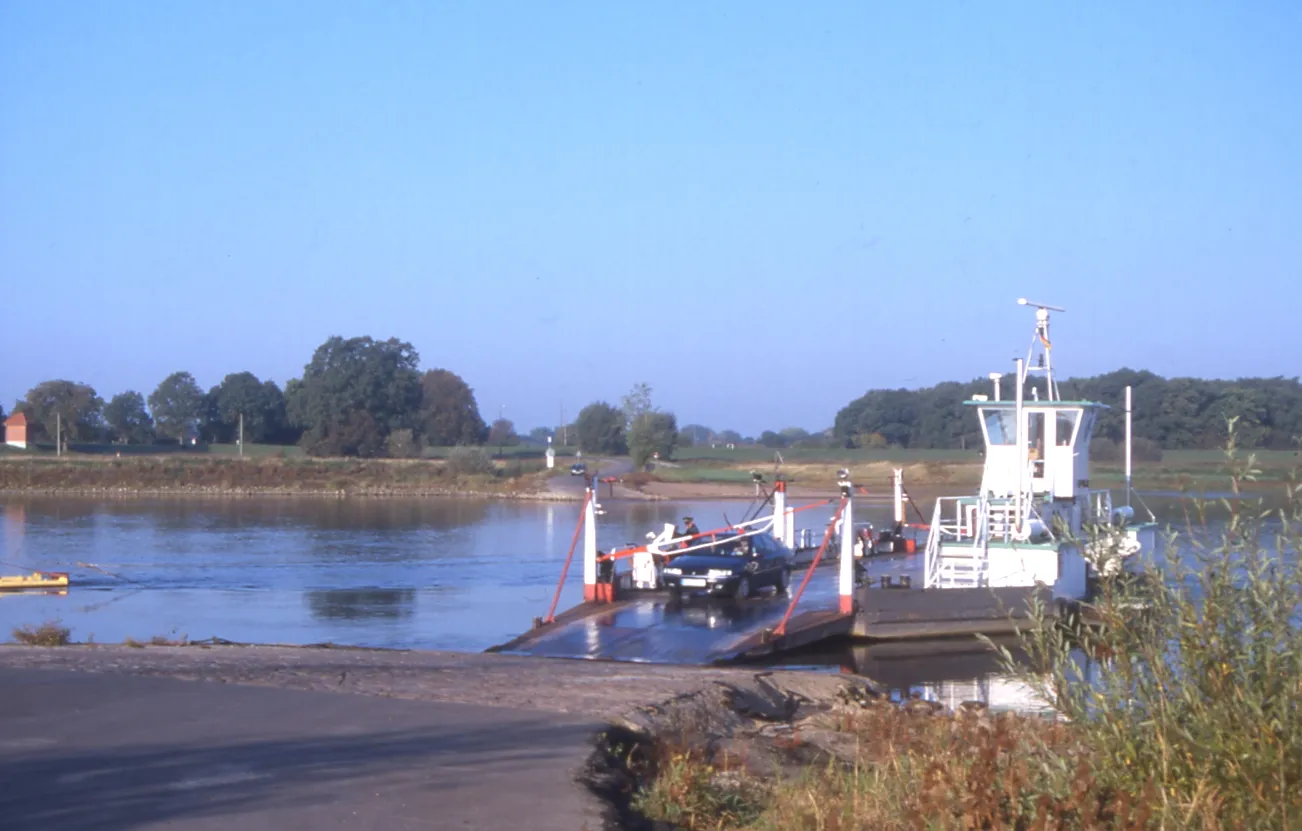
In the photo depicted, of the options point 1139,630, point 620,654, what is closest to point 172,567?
point 620,654

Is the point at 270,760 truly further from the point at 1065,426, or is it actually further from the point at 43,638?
the point at 1065,426

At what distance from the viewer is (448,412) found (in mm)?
114562

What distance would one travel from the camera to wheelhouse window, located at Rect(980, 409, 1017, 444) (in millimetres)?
23078

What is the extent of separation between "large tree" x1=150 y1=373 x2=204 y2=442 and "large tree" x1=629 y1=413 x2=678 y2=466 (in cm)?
5105

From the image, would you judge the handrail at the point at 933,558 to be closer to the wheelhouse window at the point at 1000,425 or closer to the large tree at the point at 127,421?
the wheelhouse window at the point at 1000,425

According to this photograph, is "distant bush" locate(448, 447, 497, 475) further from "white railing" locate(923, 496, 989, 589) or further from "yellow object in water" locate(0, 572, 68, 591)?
"white railing" locate(923, 496, 989, 589)

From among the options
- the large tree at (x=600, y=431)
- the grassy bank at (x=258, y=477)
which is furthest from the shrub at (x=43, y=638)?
the large tree at (x=600, y=431)

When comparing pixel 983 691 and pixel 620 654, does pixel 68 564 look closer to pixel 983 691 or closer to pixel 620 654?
pixel 620 654

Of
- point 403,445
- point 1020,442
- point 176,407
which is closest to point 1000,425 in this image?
point 1020,442

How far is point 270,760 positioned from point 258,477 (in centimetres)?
7309

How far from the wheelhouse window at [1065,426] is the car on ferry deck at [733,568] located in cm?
533

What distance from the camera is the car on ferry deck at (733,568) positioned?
21.4 meters

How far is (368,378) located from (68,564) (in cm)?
7317

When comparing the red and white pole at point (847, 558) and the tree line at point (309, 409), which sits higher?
the tree line at point (309, 409)
